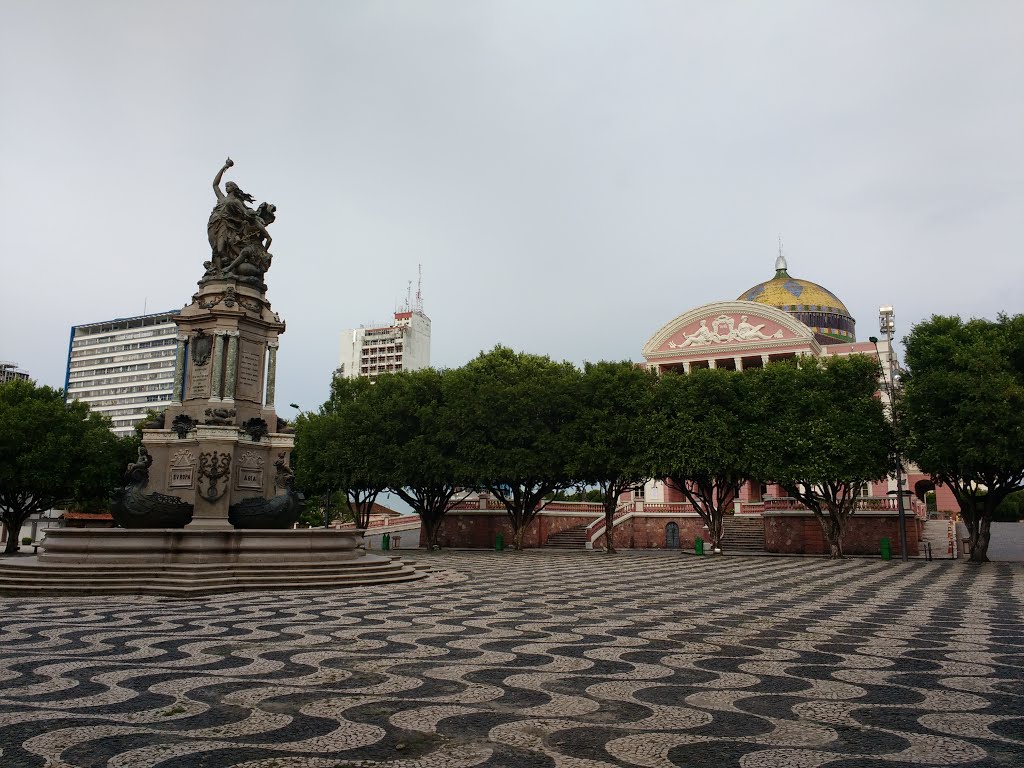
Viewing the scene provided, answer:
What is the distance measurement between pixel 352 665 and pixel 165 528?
452 inches

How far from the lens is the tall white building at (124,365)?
13625 cm

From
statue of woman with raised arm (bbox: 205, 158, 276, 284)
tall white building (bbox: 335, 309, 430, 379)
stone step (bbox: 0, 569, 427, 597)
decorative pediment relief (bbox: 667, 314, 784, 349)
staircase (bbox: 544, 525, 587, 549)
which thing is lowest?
staircase (bbox: 544, 525, 587, 549)

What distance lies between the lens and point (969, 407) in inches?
1078

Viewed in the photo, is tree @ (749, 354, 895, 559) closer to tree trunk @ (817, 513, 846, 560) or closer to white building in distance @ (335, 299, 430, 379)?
tree trunk @ (817, 513, 846, 560)

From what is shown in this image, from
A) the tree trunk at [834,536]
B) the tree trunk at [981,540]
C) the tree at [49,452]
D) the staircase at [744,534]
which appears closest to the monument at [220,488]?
the tree at [49,452]

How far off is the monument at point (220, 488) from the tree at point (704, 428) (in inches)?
679

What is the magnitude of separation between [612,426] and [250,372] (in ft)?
63.4

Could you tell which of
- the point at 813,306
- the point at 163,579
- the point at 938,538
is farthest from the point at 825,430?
the point at 813,306

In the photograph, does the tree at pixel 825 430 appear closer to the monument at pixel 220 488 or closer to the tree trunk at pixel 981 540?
the tree trunk at pixel 981 540

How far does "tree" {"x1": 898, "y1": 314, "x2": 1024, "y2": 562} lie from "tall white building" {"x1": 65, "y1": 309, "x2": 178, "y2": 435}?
12728 centimetres

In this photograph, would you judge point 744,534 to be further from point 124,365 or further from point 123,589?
point 124,365

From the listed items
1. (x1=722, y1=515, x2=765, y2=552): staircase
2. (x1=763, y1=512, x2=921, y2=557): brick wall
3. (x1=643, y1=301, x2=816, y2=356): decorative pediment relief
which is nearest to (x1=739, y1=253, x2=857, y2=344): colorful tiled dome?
(x1=643, y1=301, x2=816, y2=356): decorative pediment relief

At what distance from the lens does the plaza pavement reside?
16.3ft

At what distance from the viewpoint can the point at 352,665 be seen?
311 inches
